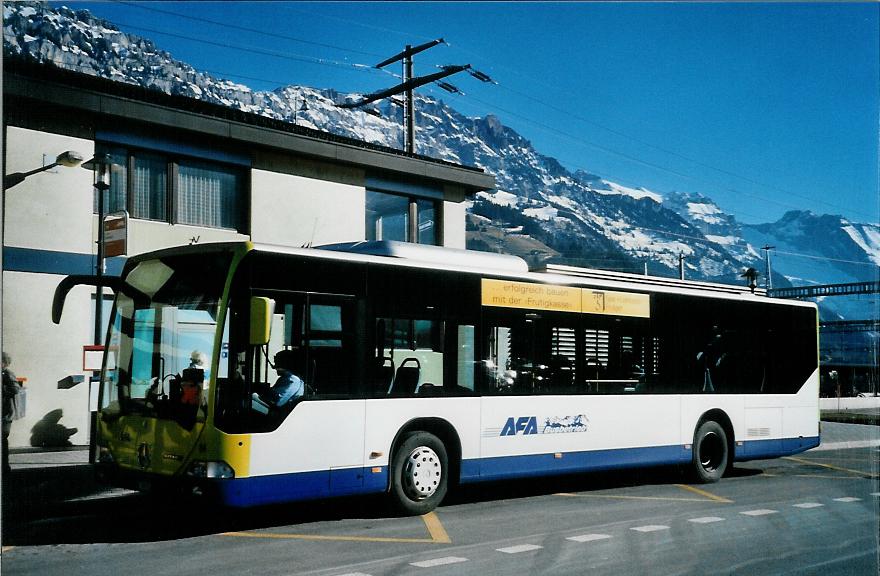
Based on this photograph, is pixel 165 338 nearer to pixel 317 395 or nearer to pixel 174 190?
pixel 317 395

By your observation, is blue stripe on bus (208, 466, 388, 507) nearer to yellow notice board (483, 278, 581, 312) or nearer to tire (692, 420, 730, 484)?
yellow notice board (483, 278, 581, 312)

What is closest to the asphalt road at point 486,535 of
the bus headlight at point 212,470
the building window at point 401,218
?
the bus headlight at point 212,470

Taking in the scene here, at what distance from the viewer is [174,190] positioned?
1878 cm

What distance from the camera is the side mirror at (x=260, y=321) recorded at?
824cm

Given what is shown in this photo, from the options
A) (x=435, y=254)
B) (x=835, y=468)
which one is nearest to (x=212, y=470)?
(x=435, y=254)

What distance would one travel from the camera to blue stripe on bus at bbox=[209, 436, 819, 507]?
8.42 metres

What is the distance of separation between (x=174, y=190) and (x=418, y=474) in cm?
1120

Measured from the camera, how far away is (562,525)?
9.42 metres

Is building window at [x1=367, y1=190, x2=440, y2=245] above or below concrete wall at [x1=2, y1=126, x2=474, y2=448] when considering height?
above

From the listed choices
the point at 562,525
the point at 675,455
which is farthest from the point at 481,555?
the point at 675,455

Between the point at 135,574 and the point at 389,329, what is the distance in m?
3.93

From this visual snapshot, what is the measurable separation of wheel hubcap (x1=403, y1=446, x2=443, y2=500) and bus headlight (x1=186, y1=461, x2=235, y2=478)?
7.70ft

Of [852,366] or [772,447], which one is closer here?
[772,447]

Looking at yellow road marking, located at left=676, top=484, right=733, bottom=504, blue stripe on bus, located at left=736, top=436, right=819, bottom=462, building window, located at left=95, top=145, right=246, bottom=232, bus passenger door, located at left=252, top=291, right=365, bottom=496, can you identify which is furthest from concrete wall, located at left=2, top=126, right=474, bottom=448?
blue stripe on bus, located at left=736, top=436, right=819, bottom=462
